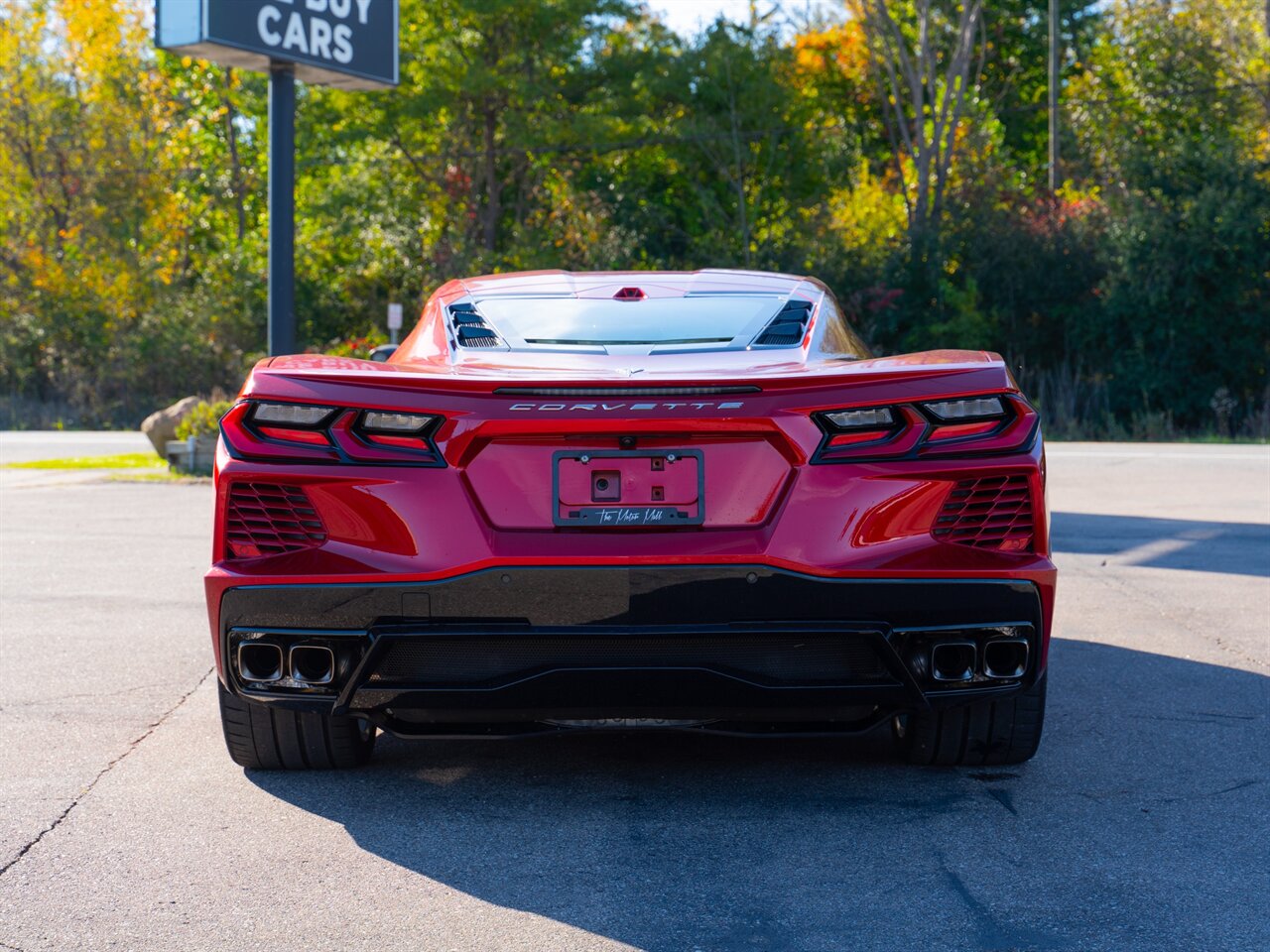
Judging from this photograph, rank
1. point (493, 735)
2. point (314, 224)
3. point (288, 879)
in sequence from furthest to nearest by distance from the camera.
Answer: point (314, 224), point (493, 735), point (288, 879)

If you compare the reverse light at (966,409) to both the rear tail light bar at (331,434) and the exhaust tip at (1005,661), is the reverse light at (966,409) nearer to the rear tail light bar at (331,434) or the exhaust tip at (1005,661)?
the exhaust tip at (1005,661)

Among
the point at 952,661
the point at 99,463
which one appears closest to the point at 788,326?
the point at 952,661

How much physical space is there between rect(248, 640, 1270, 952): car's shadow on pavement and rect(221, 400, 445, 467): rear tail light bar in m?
0.98

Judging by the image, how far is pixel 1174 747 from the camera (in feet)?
16.2

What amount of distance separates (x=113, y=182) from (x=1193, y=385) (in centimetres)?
2604

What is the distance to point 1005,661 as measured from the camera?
410cm

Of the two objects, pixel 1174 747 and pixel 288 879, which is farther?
pixel 1174 747

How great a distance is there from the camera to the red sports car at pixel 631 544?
153 inches

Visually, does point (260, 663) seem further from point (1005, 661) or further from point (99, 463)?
point (99, 463)

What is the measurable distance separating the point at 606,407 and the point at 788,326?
109 centimetres

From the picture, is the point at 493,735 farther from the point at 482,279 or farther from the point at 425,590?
the point at 482,279

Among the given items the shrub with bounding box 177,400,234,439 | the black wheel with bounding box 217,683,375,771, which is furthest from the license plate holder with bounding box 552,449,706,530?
the shrub with bounding box 177,400,234,439

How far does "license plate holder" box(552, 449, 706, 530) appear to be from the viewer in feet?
12.8

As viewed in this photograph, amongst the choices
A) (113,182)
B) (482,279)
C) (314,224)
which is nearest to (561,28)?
(314,224)
